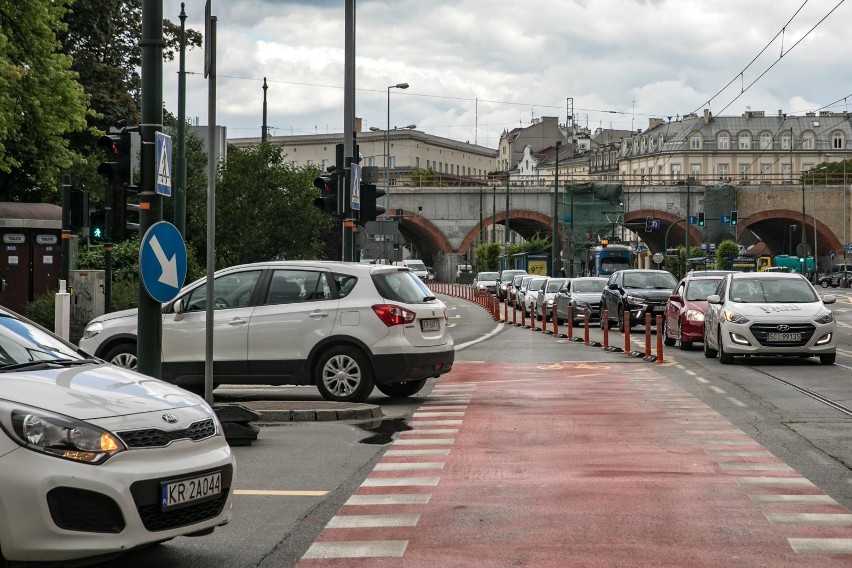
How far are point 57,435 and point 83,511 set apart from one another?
350 millimetres

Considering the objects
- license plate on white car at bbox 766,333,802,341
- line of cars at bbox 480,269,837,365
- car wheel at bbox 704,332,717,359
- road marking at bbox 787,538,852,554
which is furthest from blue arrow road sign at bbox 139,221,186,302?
car wheel at bbox 704,332,717,359

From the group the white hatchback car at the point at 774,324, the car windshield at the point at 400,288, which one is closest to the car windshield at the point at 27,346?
the car windshield at the point at 400,288

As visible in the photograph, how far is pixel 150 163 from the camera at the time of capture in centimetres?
1153

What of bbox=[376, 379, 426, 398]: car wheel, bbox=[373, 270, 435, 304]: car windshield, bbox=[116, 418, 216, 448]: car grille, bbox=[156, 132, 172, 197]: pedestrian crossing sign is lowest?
bbox=[376, 379, 426, 398]: car wheel

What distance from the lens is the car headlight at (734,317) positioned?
71.3ft

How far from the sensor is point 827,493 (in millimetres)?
8656

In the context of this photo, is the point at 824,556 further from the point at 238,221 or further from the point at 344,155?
the point at 238,221

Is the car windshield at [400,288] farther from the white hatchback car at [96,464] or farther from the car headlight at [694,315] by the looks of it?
the car headlight at [694,315]

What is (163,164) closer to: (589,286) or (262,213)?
(262,213)

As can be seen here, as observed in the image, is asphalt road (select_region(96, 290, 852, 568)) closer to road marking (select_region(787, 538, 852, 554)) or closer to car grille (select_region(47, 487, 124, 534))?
road marking (select_region(787, 538, 852, 554))

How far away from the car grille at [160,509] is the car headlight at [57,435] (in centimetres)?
22

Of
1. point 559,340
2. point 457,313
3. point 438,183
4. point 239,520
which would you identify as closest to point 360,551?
point 239,520

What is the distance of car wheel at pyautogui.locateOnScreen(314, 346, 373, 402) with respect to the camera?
14688 mm

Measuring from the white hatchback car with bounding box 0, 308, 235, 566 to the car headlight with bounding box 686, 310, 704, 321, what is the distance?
2065 cm
